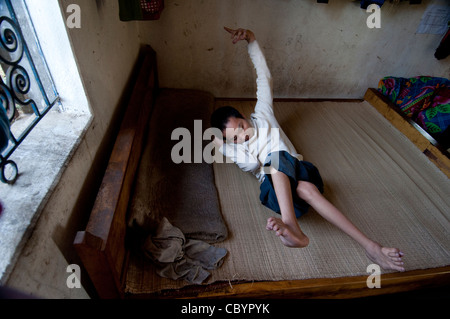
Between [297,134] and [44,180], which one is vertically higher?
[44,180]

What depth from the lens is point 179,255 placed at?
105cm

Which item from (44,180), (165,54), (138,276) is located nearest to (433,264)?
(138,276)

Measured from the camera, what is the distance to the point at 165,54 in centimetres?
211

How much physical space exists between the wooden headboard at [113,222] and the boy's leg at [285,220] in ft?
1.81

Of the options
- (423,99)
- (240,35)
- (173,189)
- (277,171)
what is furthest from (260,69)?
(423,99)

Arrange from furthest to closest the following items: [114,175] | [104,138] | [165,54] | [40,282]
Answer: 1. [165,54]
2. [104,138]
3. [114,175]
4. [40,282]

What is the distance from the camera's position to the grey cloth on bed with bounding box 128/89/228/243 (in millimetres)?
1131

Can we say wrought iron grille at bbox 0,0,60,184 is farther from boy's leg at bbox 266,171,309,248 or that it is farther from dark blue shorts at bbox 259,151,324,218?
dark blue shorts at bbox 259,151,324,218

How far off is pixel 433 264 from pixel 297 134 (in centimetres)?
113

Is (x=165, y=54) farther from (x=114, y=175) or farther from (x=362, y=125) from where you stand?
(x=362, y=125)

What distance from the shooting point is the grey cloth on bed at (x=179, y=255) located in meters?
1.02

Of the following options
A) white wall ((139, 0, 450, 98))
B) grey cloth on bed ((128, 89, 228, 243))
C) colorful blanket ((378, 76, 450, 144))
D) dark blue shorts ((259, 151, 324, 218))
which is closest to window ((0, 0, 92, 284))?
grey cloth on bed ((128, 89, 228, 243))

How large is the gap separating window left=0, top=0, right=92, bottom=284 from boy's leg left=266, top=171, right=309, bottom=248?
76 centimetres

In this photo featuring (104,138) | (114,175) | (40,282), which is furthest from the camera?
(104,138)
